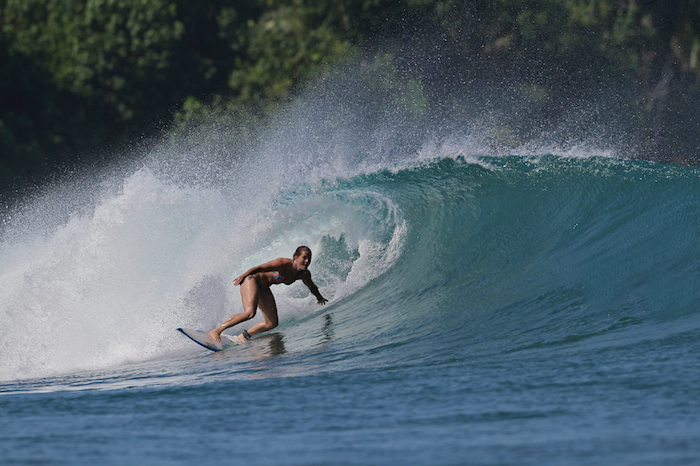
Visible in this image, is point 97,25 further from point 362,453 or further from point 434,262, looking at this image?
point 362,453

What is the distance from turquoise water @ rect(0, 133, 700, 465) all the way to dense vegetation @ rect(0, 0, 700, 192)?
955 cm

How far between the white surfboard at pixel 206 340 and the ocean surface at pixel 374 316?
0.60ft

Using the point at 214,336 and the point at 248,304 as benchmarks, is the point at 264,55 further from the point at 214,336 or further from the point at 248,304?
the point at 214,336

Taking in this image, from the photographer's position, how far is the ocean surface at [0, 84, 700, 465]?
4.36 metres

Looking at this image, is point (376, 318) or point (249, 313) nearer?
point (249, 313)

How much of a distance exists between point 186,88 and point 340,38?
4.72 metres

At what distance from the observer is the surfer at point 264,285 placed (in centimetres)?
814

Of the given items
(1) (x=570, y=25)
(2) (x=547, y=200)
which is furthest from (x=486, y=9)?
(2) (x=547, y=200)

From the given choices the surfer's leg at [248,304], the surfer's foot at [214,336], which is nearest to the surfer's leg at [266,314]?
the surfer's leg at [248,304]

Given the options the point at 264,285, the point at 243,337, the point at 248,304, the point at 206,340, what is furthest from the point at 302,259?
the point at 206,340

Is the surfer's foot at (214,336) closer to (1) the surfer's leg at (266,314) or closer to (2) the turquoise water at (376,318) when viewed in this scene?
(2) the turquoise water at (376,318)

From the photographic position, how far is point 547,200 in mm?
10891

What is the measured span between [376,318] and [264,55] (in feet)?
57.7

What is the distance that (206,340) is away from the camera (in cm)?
801
